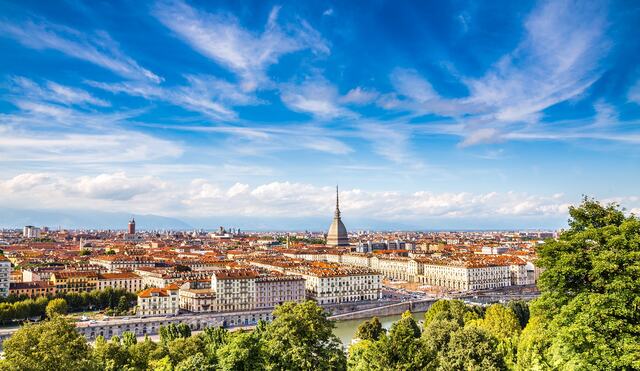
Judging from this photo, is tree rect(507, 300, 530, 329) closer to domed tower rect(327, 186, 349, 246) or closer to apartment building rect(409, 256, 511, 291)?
apartment building rect(409, 256, 511, 291)

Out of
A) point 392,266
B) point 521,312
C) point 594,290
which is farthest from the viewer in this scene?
point 392,266

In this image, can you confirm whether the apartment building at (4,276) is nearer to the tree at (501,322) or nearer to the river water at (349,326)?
the river water at (349,326)

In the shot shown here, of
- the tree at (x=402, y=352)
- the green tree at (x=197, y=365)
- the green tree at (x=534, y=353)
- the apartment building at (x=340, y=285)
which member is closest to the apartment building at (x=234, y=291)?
the apartment building at (x=340, y=285)

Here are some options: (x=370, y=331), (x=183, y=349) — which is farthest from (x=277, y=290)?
(x=183, y=349)

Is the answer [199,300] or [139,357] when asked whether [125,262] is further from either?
[139,357]

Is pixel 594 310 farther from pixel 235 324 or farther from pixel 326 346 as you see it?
pixel 235 324

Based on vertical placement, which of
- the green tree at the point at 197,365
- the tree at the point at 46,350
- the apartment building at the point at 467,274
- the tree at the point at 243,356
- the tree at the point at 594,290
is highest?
the tree at the point at 594,290
